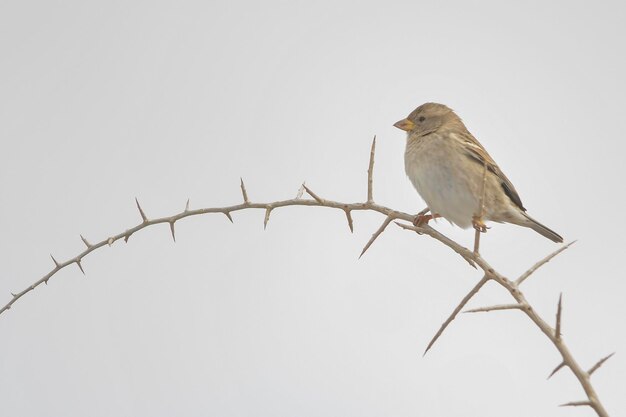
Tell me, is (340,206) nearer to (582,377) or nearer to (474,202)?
(582,377)

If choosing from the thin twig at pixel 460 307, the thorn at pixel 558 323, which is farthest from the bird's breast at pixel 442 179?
the thorn at pixel 558 323

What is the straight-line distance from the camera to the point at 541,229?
22.7 feet

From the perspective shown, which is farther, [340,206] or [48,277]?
[48,277]

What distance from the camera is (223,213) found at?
3986 millimetres

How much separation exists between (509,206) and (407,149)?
3.73 feet

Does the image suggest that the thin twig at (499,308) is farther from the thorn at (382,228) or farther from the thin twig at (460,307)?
the thorn at (382,228)

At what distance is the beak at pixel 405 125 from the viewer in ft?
24.5

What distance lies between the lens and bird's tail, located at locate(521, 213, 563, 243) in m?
6.83

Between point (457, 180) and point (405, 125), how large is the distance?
1.18 m

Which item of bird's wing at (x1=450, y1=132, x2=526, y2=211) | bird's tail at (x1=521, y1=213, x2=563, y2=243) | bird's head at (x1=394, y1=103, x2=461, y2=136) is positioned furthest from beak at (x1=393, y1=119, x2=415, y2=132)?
bird's tail at (x1=521, y1=213, x2=563, y2=243)

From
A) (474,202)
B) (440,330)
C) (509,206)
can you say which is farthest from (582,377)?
(509,206)

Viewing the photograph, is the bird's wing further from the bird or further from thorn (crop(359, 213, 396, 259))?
thorn (crop(359, 213, 396, 259))

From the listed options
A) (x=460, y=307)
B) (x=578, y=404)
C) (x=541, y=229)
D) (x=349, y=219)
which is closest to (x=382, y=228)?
(x=349, y=219)

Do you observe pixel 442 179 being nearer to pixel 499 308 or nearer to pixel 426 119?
pixel 426 119
